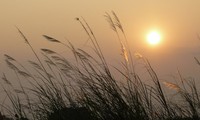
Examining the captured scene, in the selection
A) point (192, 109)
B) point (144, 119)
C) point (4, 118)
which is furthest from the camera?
point (4, 118)

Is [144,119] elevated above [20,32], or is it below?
below

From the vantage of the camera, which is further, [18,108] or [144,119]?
[18,108]

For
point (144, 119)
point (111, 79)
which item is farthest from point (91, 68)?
point (144, 119)

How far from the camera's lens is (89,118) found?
3553 mm

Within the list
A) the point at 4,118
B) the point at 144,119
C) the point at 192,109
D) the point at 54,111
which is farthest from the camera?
the point at 4,118

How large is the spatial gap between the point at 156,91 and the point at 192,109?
1.17ft

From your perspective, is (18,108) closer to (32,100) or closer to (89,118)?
(32,100)

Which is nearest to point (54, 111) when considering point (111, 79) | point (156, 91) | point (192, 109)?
point (111, 79)

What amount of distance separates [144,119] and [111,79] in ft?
1.96

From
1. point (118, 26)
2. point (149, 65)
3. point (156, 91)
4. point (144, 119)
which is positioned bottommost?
point (144, 119)

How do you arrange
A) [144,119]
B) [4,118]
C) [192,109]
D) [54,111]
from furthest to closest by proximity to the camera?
[4,118]
[54,111]
[192,109]
[144,119]

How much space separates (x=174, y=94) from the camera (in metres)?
4.19

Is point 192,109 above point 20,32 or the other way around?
the other way around

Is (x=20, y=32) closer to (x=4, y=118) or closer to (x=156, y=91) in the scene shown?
(x=4, y=118)
